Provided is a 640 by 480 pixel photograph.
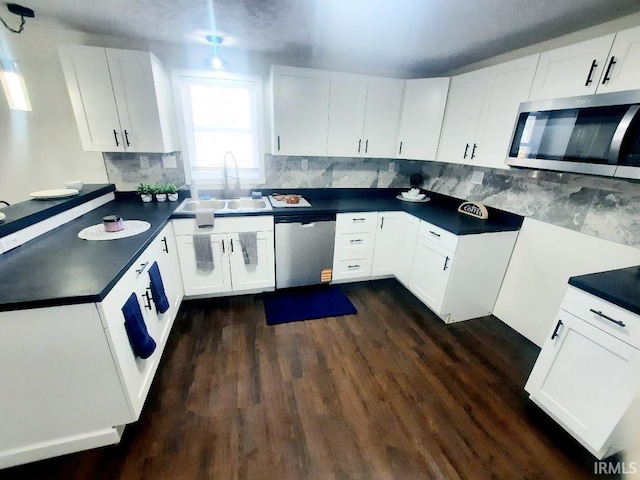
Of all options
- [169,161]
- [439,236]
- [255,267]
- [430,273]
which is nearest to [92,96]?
[169,161]

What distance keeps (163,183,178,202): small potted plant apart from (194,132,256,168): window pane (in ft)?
1.19

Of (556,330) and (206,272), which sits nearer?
(556,330)

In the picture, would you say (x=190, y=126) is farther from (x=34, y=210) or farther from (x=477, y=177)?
(x=477, y=177)

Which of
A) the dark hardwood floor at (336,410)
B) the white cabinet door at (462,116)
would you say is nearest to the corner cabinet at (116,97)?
the dark hardwood floor at (336,410)

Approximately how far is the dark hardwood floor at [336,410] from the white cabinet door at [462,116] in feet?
5.31

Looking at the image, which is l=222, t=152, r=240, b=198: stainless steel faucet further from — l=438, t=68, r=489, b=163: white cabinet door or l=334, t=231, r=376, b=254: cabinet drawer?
l=438, t=68, r=489, b=163: white cabinet door

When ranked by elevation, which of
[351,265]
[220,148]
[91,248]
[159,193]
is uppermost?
[220,148]

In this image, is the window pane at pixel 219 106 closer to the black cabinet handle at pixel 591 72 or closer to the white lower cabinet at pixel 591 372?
the black cabinet handle at pixel 591 72

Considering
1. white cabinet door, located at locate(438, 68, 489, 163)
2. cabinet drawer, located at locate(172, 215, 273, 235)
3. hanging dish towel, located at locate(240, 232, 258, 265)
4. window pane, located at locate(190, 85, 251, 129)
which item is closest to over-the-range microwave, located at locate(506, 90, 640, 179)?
white cabinet door, located at locate(438, 68, 489, 163)

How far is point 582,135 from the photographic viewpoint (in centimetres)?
145

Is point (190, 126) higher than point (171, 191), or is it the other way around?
point (190, 126)

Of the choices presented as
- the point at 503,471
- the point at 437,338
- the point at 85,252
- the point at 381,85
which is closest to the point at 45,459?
the point at 85,252

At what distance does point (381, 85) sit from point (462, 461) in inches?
118

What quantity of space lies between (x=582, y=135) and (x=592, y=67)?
0.39 meters
